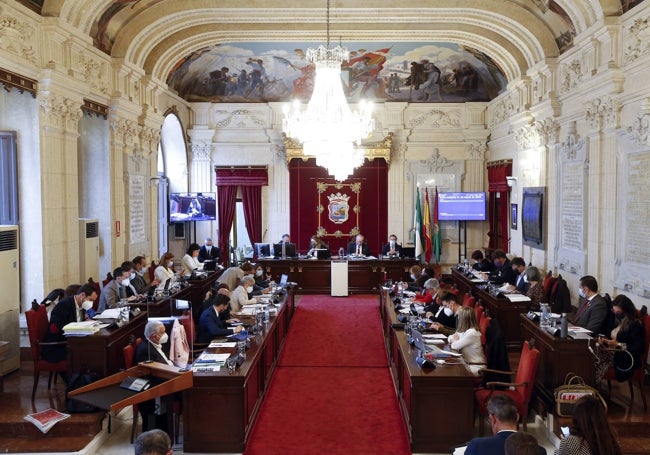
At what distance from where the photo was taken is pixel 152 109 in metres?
13.4

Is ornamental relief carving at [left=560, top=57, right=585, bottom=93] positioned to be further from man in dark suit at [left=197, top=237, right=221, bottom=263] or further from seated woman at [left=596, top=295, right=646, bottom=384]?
man in dark suit at [left=197, top=237, right=221, bottom=263]

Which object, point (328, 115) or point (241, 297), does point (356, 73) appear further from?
point (241, 297)

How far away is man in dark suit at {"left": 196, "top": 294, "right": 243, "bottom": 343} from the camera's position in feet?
24.3

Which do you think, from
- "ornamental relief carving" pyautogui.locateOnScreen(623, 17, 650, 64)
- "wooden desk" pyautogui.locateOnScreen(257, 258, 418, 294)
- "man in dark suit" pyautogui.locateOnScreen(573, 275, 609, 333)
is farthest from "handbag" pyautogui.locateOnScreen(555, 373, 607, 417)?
"wooden desk" pyautogui.locateOnScreen(257, 258, 418, 294)

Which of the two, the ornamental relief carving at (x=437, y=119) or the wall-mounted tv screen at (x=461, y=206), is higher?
the ornamental relief carving at (x=437, y=119)

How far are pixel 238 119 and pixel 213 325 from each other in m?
11.0

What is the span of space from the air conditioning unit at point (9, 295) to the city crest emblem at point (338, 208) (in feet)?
34.5

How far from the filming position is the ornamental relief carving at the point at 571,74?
10306 mm

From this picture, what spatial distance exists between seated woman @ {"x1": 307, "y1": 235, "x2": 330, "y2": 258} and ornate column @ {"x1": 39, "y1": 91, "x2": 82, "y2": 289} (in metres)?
6.86

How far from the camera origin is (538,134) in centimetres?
1246

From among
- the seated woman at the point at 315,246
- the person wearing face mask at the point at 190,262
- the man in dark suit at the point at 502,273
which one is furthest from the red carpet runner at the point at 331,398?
the seated woman at the point at 315,246

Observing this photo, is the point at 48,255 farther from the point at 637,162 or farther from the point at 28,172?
the point at 637,162

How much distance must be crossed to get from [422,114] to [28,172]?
454 inches

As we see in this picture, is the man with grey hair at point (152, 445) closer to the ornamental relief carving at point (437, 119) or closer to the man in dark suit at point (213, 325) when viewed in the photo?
the man in dark suit at point (213, 325)
